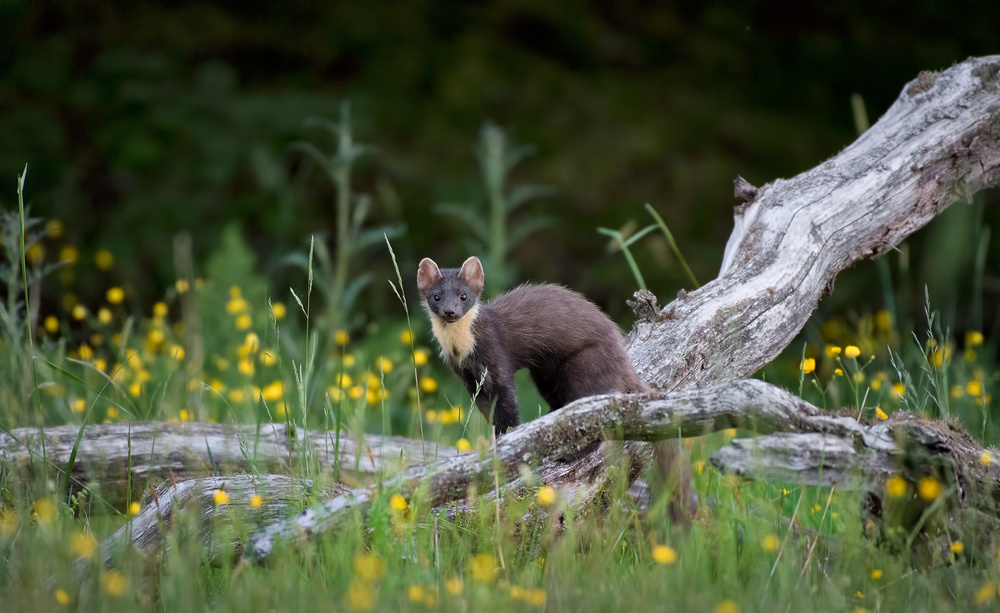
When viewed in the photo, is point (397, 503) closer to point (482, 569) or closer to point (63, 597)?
point (482, 569)

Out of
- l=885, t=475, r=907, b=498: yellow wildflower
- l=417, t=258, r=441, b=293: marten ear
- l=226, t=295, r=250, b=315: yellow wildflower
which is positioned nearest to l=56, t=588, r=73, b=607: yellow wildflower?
l=417, t=258, r=441, b=293: marten ear

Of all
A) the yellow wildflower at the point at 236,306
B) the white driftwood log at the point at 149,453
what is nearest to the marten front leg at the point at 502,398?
the white driftwood log at the point at 149,453

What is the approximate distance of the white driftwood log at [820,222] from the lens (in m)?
4.40

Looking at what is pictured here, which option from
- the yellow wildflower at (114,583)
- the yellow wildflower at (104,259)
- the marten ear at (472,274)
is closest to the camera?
the yellow wildflower at (114,583)

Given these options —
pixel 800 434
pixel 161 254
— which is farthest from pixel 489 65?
pixel 800 434

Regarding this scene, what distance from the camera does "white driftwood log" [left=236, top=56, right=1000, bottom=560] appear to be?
14.4 feet

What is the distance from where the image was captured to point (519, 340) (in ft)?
15.3

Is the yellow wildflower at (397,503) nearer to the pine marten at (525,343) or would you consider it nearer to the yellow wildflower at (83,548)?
the yellow wildflower at (83,548)

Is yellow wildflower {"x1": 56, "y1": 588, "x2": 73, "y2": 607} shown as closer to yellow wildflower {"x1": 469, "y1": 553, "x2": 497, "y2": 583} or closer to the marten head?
yellow wildflower {"x1": 469, "y1": 553, "x2": 497, "y2": 583}

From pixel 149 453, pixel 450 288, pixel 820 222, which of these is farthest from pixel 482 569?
pixel 820 222

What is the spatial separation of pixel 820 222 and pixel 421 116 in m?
5.70

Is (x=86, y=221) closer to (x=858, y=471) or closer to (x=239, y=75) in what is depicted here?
(x=239, y=75)

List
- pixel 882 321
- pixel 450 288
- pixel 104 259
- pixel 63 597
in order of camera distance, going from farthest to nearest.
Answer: pixel 104 259 < pixel 882 321 < pixel 450 288 < pixel 63 597

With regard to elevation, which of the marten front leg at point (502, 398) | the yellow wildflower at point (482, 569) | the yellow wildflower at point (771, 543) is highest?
the marten front leg at point (502, 398)
